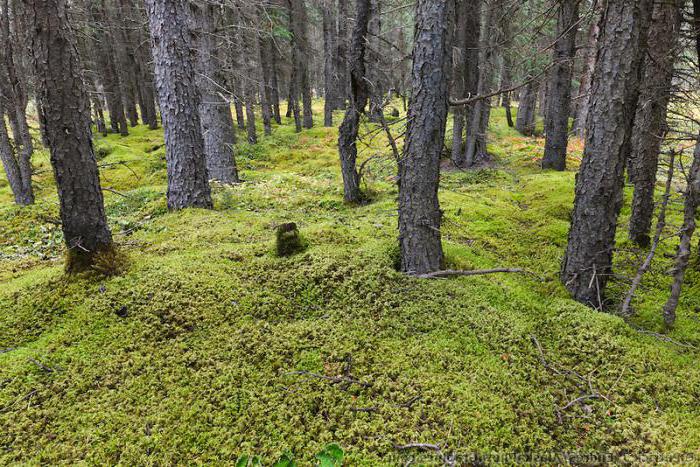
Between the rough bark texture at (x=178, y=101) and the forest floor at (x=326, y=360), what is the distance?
1784mm

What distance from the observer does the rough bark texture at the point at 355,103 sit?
598 cm

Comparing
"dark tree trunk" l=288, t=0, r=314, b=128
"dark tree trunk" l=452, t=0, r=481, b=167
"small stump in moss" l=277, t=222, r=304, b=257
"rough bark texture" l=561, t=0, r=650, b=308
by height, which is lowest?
"small stump in moss" l=277, t=222, r=304, b=257

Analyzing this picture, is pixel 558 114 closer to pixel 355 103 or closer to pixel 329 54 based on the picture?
pixel 355 103

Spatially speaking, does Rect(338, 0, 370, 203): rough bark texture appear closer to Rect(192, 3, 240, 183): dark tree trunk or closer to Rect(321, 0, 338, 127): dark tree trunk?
Rect(192, 3, 240, 183): dark tree trunk

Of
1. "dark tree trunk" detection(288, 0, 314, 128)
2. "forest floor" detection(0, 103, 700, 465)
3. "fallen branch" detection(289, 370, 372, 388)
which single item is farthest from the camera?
"dark tree trunk" detection(288, 0, 314, 128)

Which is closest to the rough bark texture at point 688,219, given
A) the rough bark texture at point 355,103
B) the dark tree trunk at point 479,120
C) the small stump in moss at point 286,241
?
the small stump in moss at point 286,241

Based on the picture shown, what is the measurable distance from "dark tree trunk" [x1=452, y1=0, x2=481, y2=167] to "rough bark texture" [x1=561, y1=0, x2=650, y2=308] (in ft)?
22.5

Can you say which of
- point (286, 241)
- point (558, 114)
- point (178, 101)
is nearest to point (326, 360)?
point (286, 241)

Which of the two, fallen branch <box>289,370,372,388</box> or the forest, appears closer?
the forest

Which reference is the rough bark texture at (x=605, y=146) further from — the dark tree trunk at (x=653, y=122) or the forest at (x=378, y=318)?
the dark tree trunk at (x=653, y=122)

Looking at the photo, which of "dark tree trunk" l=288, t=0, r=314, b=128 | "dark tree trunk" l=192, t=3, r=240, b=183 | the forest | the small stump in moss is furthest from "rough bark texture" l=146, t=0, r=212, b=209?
"dark tree trunk" l=288, t=0, r=314, b=128

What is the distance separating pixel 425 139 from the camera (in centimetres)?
352

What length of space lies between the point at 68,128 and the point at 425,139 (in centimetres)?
325

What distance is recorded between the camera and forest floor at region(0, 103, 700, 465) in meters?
2.34
